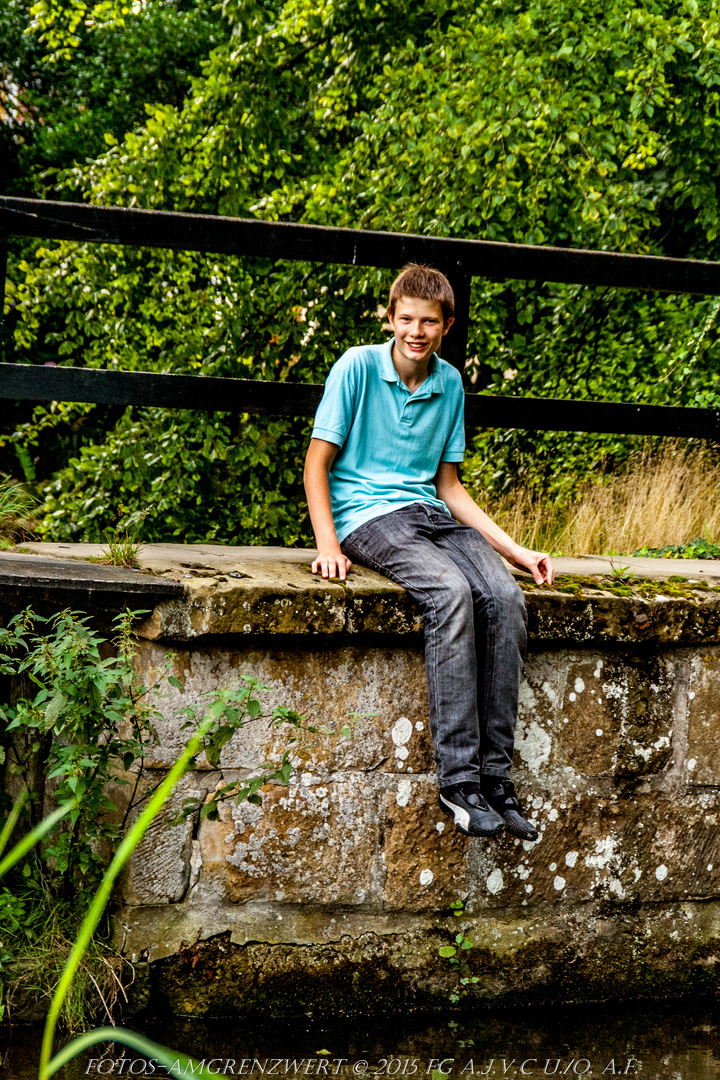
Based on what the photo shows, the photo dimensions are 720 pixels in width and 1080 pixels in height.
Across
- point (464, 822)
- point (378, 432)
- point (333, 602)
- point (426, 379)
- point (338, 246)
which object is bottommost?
point (464, 822)

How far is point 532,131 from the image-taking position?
19.6 ft

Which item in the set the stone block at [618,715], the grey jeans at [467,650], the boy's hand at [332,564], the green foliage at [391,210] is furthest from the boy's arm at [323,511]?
the green foliage at [391,210]

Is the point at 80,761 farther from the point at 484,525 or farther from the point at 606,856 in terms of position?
the point at 606,856

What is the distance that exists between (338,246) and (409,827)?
1.62 m

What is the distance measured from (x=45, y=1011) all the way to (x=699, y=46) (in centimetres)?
641

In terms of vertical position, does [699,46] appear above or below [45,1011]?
above

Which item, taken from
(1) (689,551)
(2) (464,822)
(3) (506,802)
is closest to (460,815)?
(2) (464,822)

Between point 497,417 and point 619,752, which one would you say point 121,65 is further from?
point 619,752

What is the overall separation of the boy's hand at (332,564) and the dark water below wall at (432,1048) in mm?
1093

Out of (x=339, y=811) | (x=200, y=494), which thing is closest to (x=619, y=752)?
(x=339, y=811)

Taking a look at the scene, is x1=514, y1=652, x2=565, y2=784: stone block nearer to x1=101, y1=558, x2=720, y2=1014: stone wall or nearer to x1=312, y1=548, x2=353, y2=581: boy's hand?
x1=101, y1=558, x2=720, y2=1014: stone wall

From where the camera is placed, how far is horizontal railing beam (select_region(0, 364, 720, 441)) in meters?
2.84

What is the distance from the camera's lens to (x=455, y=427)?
293 cm

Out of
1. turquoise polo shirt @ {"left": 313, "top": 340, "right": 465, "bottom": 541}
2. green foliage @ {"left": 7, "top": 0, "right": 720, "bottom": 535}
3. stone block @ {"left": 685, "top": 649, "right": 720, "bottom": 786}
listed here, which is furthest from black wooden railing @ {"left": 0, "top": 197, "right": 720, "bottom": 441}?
green foliage @ {"left": 7, "top": 0, "right": 720, "bottom": 535}
